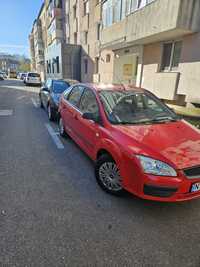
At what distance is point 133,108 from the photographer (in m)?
3.39

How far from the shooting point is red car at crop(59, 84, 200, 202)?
87.5 inches

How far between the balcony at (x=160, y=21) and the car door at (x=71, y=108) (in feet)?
17.0

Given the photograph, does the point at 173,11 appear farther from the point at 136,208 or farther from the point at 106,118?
the point at 136,208

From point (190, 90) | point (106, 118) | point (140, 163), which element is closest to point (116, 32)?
point (190, 90)

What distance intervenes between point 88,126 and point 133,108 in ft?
2.97

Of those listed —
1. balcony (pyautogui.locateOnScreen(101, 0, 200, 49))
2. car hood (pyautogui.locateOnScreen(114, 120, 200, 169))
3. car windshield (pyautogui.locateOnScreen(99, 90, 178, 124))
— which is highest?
balcony (pyautogui.locateOnScreen(101, 0, 200, 49))

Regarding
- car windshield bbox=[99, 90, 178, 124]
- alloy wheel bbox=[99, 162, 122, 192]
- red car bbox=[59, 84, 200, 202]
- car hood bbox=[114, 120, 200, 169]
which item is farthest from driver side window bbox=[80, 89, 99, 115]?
alloy wheel bbox=[99, 162, 122, 192]

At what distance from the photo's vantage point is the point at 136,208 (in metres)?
2.63

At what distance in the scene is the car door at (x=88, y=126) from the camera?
3244mm

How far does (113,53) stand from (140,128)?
12.3m

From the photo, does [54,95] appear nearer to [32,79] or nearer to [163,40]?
[163,40]

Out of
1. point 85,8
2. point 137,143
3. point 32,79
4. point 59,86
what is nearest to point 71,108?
point 137,143

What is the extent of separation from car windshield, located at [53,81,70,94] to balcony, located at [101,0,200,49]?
14.6 feet

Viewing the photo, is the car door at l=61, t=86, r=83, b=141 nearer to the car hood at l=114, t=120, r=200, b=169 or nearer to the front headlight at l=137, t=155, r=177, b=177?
the car hood at l=114, t=120, r=200, b=169
